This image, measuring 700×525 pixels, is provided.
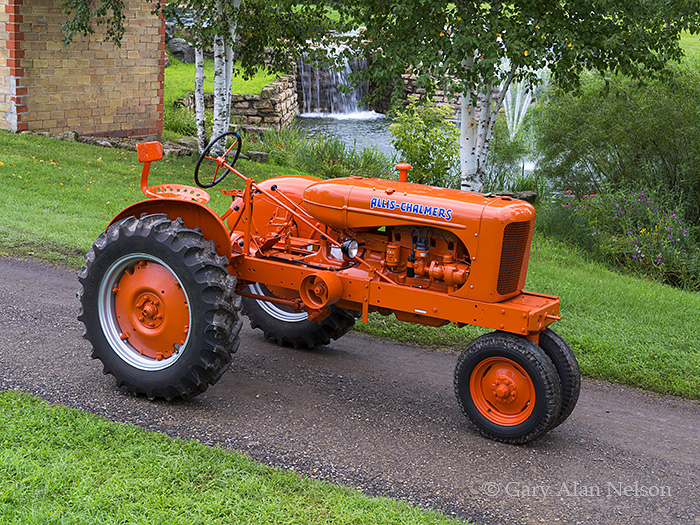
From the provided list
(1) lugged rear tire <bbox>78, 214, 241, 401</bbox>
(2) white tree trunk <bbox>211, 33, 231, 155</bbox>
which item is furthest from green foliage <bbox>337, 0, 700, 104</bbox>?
(2) white tree trunk <bbox>211, 33, 231, 155</bbox>

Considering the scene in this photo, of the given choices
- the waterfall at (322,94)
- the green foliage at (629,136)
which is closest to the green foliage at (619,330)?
the green foliage at (629,136)

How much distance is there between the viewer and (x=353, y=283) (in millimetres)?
4418

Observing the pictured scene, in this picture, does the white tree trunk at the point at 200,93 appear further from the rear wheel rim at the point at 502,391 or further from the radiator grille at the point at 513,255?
the rear wheel rim at the point at 502,391

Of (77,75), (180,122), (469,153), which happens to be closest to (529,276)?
(469,153)

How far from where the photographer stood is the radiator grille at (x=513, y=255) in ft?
13.5

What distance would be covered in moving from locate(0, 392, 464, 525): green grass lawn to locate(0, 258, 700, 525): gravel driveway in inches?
7.8

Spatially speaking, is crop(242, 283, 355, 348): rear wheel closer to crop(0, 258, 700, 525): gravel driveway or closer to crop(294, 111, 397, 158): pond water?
crop(0, 258, 700, 525): gravel driveway

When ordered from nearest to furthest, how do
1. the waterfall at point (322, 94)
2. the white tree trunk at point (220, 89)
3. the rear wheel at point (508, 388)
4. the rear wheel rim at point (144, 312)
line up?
the rear wheel at point (508, 388)
the rear wheel rim at point (144, 312)
the white tree trunk at point (220, 89)
the waterfall at point (322, 94)

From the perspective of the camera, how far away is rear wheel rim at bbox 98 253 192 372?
4.36 meters

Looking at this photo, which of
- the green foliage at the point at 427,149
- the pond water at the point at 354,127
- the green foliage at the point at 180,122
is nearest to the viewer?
the green foliage at the point at 427,149

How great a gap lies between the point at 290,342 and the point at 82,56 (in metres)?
10.8

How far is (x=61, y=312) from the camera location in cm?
576

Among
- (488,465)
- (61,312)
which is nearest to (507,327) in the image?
(488,465)

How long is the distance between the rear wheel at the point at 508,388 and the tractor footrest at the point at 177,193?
211 centimetres
